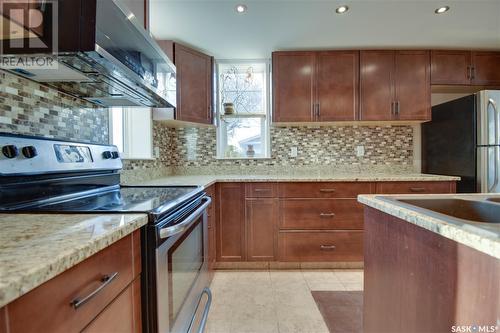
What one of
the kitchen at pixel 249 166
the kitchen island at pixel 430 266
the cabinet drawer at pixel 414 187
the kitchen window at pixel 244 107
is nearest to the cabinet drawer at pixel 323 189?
the kitchen at pixel 249 166

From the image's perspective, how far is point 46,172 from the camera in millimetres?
1032

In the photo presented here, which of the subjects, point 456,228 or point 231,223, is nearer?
point 456,228

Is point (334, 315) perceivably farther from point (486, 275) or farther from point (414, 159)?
point (414, 159)

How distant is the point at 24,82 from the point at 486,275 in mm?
1711

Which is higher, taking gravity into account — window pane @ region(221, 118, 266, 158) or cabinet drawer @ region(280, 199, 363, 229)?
window pane @ region(221, 118, 266, 158)

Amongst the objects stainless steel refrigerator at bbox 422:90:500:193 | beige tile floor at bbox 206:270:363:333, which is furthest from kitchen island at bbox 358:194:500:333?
stainless steel refrigerator at bbox 422:90:500:193

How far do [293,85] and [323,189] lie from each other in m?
1.11

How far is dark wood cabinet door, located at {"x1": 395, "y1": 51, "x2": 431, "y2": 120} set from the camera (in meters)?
2.55

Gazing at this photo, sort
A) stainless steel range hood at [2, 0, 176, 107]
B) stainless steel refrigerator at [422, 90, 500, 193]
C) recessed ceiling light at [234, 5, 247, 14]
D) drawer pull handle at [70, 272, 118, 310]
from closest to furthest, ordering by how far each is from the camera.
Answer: drawer pull handle at [70, 272, 118, 310] → stainless steel range hood at [2, 0, 176, 107] → recessed ceiling light at [234, 5, 247, 14] → stainless steel refrigerator at [422, 90, 500, 193]

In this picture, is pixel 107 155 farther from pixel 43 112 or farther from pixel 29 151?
pixel 29 151

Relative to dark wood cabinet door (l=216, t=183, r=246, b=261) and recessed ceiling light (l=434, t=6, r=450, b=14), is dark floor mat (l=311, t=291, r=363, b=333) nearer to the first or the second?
dark wood cabinet door (l=216, t=183, r=246, b=261)

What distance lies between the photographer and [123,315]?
708 millimetres

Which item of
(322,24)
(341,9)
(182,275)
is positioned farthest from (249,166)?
(182,275)

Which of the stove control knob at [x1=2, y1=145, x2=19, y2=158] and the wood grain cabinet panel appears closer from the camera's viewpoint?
the wood grain cabinet panel
